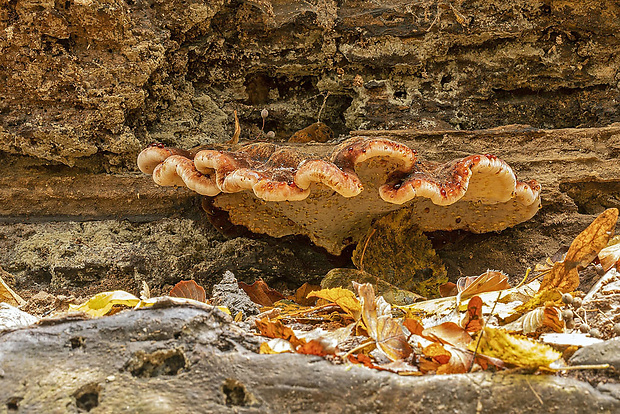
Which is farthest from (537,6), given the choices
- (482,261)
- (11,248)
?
(11,248)

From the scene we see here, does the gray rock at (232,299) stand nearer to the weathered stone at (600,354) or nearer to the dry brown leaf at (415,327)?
the dry brown leaf at (415,327)

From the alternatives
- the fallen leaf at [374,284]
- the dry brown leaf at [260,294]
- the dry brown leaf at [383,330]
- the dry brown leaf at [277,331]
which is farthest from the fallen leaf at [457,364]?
the dry brown leaf at [260,294]

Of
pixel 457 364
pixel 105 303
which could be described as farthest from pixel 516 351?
pixel 105 303

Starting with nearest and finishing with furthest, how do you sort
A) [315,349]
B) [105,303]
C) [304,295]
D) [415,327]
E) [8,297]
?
[315,349], [415,327], [105,303], [8,297], [304,295]

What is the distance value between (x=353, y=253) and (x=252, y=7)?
1272 mm

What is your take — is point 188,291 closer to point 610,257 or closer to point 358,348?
point 358,348

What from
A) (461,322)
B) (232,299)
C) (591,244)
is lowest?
(232,299)

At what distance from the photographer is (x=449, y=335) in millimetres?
1179

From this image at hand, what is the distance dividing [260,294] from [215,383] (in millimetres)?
970

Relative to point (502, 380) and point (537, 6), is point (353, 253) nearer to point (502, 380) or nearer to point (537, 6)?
point (502, 380)

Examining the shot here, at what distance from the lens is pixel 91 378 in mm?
1021

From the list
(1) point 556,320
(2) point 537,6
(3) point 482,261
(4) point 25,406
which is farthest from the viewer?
(2) point 537,6

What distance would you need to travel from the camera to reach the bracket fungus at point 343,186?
63.4 inches

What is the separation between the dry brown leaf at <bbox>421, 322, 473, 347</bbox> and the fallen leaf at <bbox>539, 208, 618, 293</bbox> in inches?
17.6
